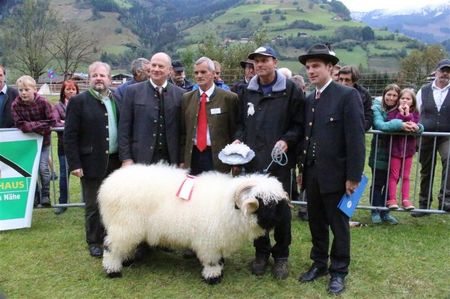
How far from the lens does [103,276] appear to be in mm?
4758

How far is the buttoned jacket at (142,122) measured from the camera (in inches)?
196

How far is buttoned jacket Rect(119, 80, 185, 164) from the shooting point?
4969 mm

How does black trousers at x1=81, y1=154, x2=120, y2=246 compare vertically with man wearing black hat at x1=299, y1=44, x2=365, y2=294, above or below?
below

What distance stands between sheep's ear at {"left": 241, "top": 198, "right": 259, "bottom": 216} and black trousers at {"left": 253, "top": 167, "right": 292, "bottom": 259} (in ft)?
1.51

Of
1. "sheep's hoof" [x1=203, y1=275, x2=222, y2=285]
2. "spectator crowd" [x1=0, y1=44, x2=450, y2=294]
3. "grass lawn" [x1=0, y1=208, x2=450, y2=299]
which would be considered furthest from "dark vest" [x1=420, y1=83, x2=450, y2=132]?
"sheep's hoof" [x1=203, y1=275, x2=222, y2=285]

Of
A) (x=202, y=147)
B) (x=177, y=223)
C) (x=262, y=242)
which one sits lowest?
(x=262, y=242)

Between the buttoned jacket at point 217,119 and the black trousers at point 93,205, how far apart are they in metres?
1.01

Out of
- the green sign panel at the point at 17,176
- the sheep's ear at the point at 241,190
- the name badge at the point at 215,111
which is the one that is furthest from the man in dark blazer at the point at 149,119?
the green sign panel at the point at 17,176

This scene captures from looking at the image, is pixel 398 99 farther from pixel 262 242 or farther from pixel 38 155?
pixel 38 155

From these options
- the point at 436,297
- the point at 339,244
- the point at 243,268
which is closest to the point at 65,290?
the point at 243,268

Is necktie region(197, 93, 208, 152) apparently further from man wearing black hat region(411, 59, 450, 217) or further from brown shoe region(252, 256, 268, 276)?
man wearing black hat region(411, 59, 450, 217)

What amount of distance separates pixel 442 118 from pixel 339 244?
11.7ft

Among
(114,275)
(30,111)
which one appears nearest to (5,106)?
(30,111)

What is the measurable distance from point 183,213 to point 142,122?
4.02 feet
